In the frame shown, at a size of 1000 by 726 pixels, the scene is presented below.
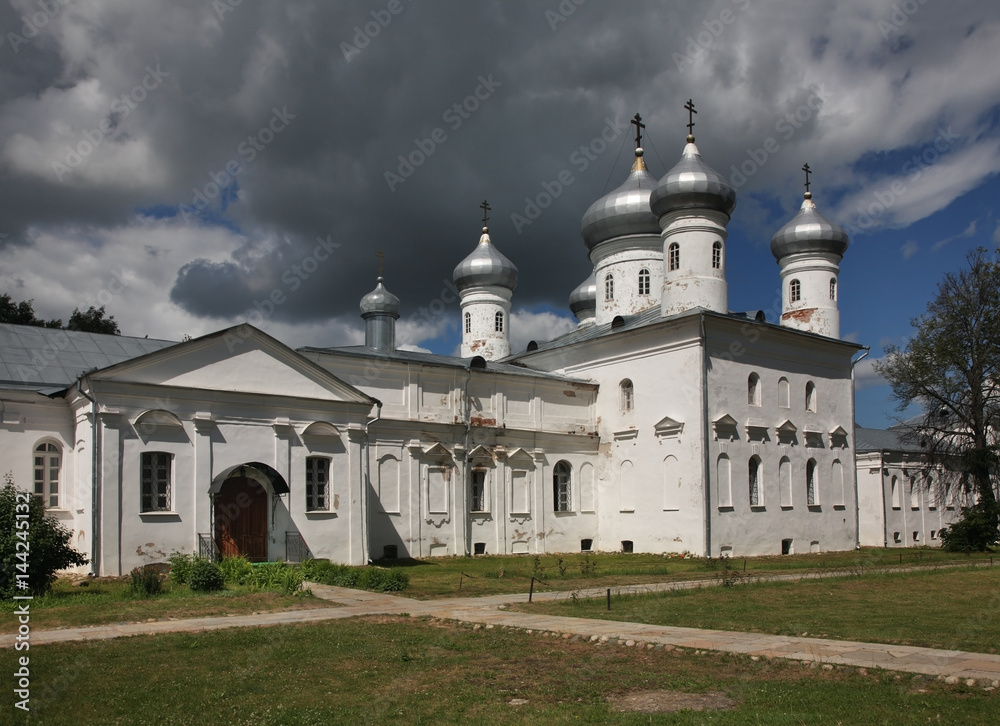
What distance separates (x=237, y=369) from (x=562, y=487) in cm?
1290

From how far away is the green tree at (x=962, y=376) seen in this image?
96.9 feet

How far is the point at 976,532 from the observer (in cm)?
2711

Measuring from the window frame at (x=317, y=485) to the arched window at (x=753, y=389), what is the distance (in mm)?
14351

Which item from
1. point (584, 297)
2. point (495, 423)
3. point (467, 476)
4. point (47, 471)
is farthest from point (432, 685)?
point (584, 297)

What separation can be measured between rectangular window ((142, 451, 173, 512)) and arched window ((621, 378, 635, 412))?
51.2 feet

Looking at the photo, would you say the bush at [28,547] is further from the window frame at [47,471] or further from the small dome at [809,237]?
the small dome at [809,237]

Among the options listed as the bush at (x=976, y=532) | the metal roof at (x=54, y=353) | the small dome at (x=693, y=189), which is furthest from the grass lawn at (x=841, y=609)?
the small dome at (x=693, y=189)

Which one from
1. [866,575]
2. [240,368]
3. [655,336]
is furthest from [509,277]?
[866,575]

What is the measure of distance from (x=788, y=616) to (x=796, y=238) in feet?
84.6

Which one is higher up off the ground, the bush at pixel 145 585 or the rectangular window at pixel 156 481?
the rectangular window at pixel 156 481

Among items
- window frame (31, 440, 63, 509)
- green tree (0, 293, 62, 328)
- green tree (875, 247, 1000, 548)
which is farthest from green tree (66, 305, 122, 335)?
green tree (875, 247, 1000, 548)

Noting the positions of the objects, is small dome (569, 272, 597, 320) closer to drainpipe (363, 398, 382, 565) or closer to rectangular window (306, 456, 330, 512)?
drainpipe (363, 398, 382, 565)

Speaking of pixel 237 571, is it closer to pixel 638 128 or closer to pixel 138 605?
pixel 138 605

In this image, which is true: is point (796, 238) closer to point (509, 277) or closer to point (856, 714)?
point (509, 277)
